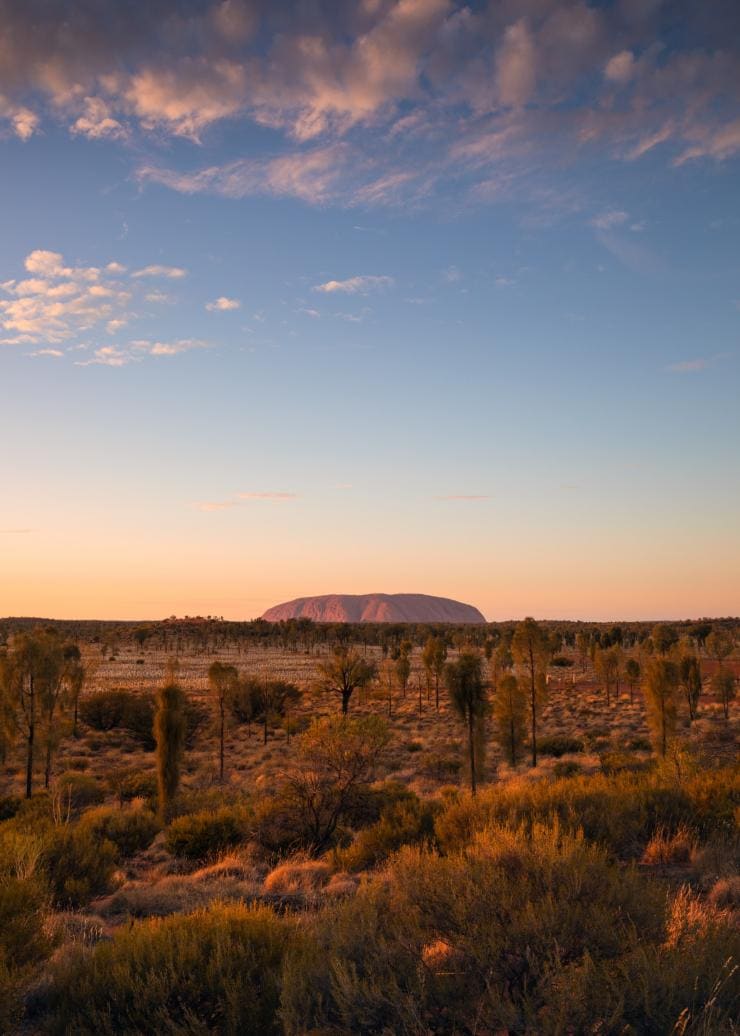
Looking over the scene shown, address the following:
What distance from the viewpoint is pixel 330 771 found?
16.3 m

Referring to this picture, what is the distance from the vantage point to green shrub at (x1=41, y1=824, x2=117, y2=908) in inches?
412

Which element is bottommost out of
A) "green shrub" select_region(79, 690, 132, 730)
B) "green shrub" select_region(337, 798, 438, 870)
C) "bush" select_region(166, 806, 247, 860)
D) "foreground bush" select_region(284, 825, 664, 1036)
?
"green shrub" select_region(79, 690, 132, 730)

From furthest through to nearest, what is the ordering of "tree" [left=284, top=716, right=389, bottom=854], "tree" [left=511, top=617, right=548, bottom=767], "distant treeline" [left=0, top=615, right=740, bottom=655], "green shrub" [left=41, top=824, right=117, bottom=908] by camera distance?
1. "distant treeline" [left=0, top=615, right=740, bottom=655]
2. "tree" [left=511, top=617, right=548, bottom=767]
3. "tree" [left=284, top=716, right=389, bottom=854]
4. "green shrub" [left=41, top=824, right=117, bottom=908]

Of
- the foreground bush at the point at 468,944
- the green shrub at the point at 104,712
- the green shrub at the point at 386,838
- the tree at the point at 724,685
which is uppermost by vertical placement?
the foreground bush at the point at 468,944

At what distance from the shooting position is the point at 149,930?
626 cm

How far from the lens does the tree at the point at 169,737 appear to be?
950 inches

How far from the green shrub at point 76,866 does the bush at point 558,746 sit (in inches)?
1166

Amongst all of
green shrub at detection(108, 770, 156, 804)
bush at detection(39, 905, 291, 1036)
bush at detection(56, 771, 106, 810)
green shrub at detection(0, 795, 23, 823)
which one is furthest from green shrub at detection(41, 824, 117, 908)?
bush at detection(56, 771, 106, 810)

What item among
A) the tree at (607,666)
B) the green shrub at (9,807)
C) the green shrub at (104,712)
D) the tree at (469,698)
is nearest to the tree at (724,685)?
the tree at (607,666)

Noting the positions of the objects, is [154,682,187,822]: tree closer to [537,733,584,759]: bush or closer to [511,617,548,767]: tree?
[511,617,548,767]: tree

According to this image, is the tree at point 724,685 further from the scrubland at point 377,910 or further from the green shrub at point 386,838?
the green shrub at point 386,838

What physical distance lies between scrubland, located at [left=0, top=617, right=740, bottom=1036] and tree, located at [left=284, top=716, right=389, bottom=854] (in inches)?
1.9

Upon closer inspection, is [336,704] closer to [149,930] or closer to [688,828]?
[688,828]

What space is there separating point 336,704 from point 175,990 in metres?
55.0
